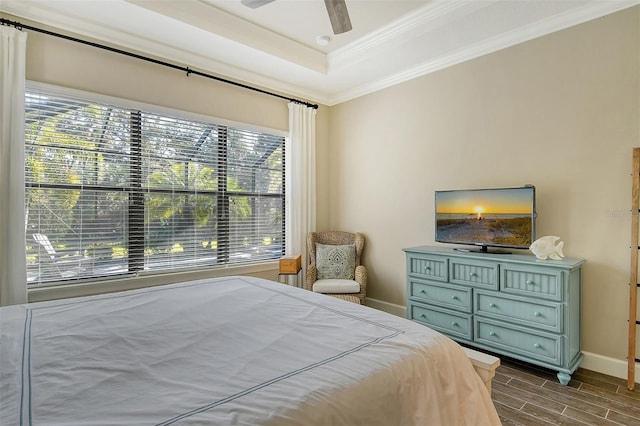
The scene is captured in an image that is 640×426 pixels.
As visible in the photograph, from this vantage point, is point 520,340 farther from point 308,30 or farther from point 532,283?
point 308,30

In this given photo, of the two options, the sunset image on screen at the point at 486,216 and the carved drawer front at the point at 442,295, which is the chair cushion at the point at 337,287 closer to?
→ the carved drawer front at the point at 442,295

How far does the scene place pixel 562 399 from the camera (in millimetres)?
2248

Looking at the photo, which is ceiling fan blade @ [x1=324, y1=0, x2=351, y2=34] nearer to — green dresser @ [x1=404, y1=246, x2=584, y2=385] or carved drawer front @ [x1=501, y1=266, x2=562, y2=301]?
green dresser @ [x1=404, y1=246, x2=584, y2=385]

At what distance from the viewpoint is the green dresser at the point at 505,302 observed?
7.94 ft

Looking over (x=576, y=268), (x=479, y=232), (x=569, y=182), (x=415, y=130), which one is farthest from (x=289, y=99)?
(x=576, y=268)

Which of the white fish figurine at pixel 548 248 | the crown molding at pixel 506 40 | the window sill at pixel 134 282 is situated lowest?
the window sill at pixel 134 282

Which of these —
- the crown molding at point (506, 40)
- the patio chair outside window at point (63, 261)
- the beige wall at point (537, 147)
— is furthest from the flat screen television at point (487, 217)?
the patio chair outside window at point (63, 261)

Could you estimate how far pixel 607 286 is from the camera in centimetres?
257

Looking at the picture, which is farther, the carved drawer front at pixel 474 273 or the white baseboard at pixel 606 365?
the carved drawer front at pixel 474 273

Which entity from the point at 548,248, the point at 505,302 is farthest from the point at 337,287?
the point at 548,248

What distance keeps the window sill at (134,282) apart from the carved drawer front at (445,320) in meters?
1.76

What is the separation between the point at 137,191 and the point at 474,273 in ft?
10.3

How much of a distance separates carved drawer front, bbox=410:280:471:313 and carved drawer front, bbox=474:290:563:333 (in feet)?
0.32

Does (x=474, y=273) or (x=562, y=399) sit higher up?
(x=474, y=273)
